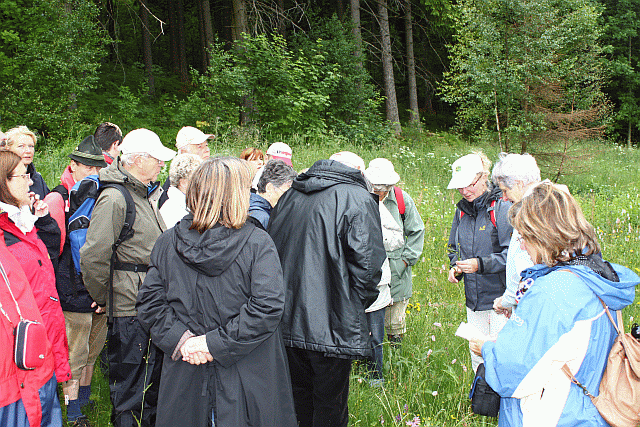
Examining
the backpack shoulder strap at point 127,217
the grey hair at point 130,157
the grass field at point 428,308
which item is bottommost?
the grass field at point 428,308

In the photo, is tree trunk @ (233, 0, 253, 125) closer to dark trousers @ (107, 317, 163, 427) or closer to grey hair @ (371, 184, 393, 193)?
grey hair @ (371, 184, 393, 193)

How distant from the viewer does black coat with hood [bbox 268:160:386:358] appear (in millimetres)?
2961

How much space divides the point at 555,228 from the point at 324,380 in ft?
5.31

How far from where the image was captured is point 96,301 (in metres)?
3.56

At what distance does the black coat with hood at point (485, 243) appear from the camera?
3.74 m

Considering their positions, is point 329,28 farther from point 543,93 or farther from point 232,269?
point 232,269

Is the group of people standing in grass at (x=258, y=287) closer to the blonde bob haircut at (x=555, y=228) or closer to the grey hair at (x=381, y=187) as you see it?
the blonde bob haircut at (x=555, y=228)

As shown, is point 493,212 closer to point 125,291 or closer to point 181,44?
point 125,291

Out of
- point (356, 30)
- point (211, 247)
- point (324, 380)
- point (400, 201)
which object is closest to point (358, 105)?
point (356, 30)

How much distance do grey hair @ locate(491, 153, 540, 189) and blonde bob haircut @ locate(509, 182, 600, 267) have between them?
120 cm

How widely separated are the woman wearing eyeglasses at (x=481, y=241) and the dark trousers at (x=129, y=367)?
2.28 metres

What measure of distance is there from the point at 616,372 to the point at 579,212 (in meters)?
0.66

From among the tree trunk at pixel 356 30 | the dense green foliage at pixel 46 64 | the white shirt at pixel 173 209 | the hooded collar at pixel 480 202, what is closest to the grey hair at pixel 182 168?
the white shirt at pixel 173 209

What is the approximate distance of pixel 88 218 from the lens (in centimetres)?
359
